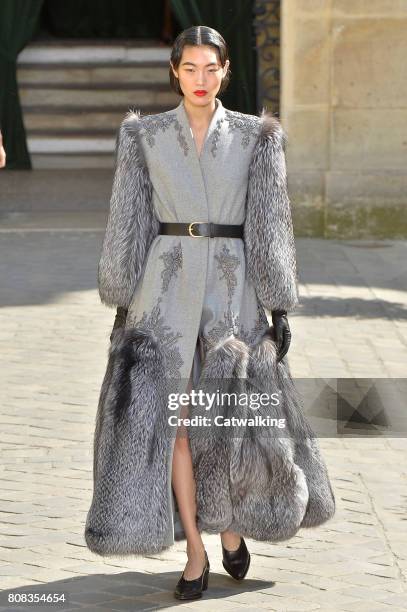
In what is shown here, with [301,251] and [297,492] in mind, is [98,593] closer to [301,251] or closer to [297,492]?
[297,492]

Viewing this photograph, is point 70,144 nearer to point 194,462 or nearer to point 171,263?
point 171,263

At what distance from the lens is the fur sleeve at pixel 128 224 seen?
4875 mm

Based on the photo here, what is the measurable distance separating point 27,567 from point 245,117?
1648 millimetres

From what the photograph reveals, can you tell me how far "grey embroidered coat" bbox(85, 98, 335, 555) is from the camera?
4.78m

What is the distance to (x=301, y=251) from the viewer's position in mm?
12664

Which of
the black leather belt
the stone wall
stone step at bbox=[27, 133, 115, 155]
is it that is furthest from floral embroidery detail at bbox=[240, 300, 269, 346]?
stone step at bbox=[27, 133, 115, 155]

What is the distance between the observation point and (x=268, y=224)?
486cm

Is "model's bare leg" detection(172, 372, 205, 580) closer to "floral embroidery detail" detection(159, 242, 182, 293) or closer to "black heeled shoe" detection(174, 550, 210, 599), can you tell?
"black heeled shoe" detection(174, 550, 210, 599)

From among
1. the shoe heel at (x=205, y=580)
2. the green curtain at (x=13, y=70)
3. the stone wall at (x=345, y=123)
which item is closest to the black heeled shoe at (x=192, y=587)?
the shoe heel at (x=205, y=580)

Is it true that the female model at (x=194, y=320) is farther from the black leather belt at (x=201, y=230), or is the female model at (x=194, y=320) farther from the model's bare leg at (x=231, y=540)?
the model's bare leg at (x=231, y=540)

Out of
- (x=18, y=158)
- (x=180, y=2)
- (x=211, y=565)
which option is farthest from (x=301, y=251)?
(x=211, y=565)

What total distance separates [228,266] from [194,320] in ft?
0.67

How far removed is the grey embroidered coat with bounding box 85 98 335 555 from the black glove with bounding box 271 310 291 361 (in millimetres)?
26

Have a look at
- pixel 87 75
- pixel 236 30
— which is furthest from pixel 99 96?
pixel 236 30
